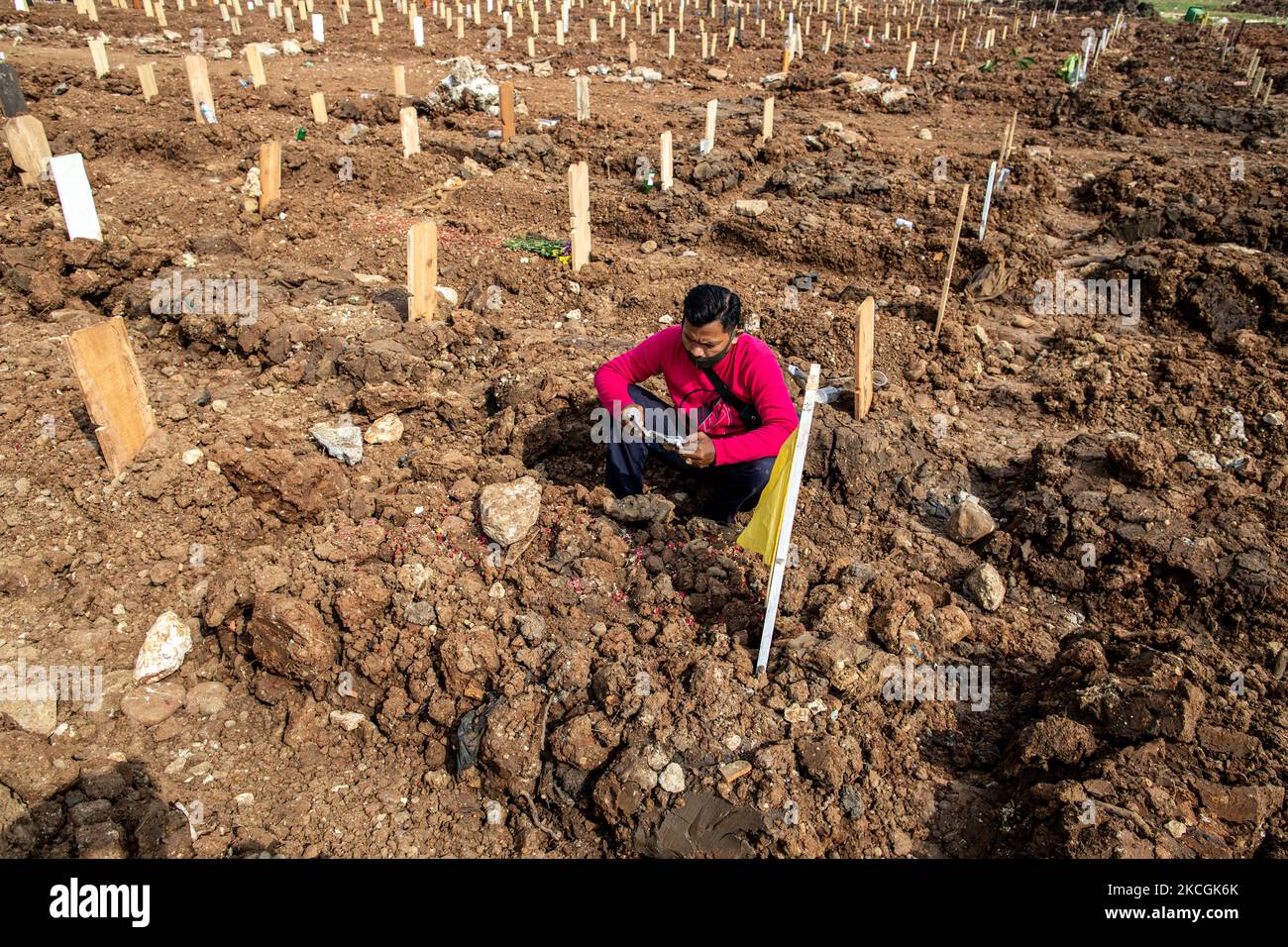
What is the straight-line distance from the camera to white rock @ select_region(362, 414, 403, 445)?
4.36 meters

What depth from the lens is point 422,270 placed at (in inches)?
215

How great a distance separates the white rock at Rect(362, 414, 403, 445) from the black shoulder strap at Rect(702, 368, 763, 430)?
6.44ft

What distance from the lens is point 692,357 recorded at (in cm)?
386

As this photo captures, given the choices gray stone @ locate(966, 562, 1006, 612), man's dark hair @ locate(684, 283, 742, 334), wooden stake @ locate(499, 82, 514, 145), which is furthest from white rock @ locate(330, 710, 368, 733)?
wooden stake @ locate(499, 82, 514, 145)

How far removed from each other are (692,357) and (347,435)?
205 cm

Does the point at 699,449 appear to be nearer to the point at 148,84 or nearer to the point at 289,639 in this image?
the point at 289,639

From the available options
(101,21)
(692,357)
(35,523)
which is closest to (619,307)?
(692,357)

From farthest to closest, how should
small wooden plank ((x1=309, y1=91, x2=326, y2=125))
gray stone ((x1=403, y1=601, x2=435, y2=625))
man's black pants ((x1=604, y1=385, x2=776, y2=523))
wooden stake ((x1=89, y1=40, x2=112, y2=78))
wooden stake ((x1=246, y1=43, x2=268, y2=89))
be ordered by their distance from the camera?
wooden stake ((x1=246, y1=43, x2=268, y2=89))
wooden stake ((x1=89, y1=40, x2=112, y2=78))
small wooden plank ((x1=309, y1=91, x2=326, y2=125))
man's black pants ((x1=604, y1=385, x2=776, y2=523))
gray stone ((x1=403, y1=601, x2=435, y2=625))

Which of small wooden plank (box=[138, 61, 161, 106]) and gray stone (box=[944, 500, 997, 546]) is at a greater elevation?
small wooden plank (box=[138, 61, 161, 106])

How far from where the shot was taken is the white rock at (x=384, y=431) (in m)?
4.36

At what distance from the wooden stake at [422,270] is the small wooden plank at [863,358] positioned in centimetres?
319

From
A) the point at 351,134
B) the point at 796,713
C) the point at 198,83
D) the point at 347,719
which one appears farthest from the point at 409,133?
the point at 796,713

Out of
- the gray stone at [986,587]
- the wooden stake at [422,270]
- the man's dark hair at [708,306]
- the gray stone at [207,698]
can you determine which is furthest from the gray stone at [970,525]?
the wooden stake at [422,270]

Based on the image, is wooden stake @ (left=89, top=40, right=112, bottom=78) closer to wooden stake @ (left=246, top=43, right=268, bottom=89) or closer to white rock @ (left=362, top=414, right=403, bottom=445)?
wooden stake @ (left=246, top=43, right=268, bottom=89)
